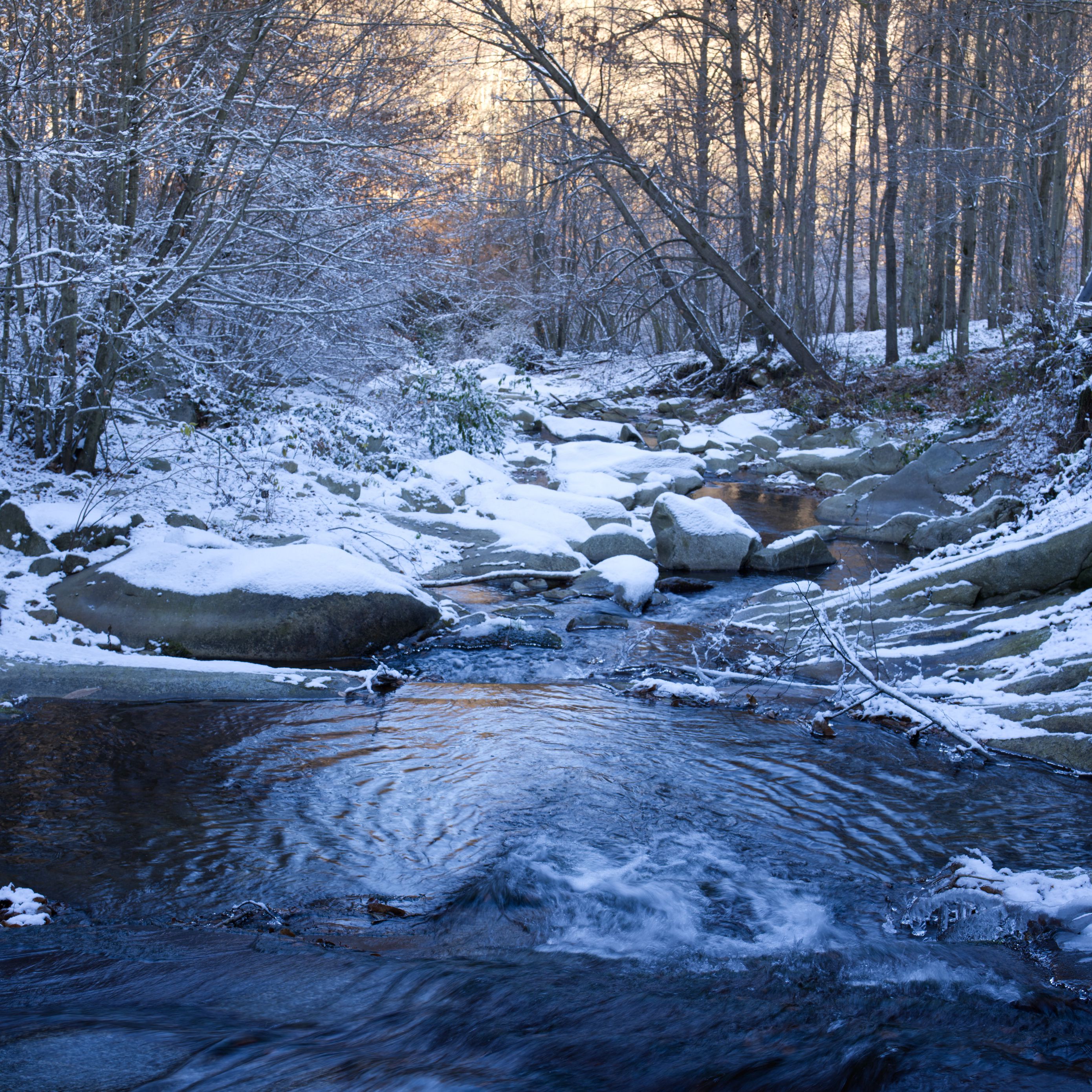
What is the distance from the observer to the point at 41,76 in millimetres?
6301

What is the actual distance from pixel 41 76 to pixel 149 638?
4039 millimetres

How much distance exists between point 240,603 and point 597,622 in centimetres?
285

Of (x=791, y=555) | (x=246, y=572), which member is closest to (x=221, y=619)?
(x=246, y=572)

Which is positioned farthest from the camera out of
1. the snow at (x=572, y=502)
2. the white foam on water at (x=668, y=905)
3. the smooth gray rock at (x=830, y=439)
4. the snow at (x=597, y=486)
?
the smooth gray rock at (x=830, y=439)

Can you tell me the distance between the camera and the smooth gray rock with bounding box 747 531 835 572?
372 inches

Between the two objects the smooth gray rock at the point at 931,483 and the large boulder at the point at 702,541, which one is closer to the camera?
the large boulder at the point at 702,541

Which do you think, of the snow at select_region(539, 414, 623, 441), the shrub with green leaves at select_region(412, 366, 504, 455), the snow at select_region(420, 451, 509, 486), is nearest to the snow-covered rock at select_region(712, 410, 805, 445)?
the snow at select_region(539, 414, 623, 441)

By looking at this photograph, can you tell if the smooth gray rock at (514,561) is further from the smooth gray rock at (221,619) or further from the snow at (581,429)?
the snow at (581,429)

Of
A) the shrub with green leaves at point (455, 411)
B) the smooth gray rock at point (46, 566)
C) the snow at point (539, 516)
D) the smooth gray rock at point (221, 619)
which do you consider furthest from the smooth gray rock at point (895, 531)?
the smooth gray rock at point (46, 566)

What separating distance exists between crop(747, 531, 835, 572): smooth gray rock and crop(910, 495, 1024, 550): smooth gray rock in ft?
3.78

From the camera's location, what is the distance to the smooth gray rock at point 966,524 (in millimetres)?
8492

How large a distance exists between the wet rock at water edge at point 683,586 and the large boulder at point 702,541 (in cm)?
52

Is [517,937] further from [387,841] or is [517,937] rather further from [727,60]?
[727,60]

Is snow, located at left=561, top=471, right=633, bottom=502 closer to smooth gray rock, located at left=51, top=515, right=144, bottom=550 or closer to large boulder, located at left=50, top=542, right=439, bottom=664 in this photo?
large boulder, located at left=50, top=542, right=439, bottom=664
